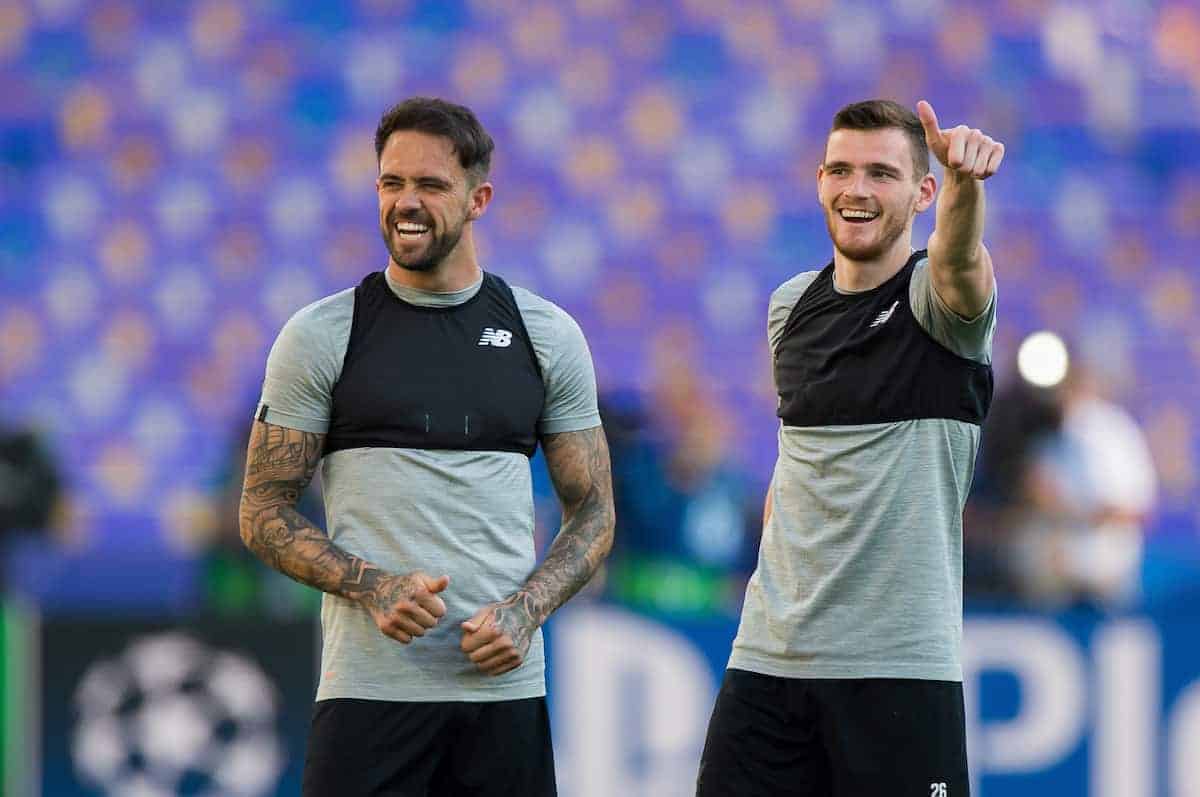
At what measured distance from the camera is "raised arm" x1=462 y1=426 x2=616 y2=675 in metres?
3.10

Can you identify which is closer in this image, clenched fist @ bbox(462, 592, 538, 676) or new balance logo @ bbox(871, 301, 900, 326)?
clenched fist @ bbox(462, 592, 538, 676)

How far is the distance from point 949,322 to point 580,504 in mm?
772

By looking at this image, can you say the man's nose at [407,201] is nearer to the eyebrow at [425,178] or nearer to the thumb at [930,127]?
the eyebrow at [425,178]

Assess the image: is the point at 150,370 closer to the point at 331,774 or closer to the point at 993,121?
the point at 993,121

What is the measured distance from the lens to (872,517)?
10.7ft

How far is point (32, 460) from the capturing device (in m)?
7.48

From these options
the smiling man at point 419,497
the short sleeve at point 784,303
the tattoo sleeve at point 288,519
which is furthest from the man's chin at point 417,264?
the short sleeve at point 784,303

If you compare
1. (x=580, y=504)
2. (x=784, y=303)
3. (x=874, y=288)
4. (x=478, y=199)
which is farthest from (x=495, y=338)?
(x=874, y=288)

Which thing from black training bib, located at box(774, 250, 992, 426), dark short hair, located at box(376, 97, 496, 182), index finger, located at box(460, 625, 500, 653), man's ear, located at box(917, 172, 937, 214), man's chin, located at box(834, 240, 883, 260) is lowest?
index finger, located at box(460, 625, 500, 653)

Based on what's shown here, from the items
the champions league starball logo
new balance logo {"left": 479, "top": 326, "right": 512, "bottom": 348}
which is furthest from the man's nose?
the champions league starball logo

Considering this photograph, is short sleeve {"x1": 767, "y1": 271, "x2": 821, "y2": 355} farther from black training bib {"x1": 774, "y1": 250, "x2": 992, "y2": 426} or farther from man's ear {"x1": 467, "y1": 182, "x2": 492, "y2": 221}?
man's ear {"x1": 467, "y1": 182, "x2": 492, "y2": 221}

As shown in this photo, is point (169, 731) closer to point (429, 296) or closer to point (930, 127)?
point (429, 296)

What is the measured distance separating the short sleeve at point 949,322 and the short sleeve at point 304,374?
1027mm

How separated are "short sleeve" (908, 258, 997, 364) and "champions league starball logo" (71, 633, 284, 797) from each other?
2.97 metres
